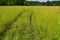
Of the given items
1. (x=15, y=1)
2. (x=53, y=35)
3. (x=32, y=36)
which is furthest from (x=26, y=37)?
(x=15, y=1)

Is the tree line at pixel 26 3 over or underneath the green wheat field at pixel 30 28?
underneath

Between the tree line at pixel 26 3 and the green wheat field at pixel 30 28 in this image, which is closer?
the green wheat field at pixel 30 28

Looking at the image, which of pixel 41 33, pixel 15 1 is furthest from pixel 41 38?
pixel 15 1

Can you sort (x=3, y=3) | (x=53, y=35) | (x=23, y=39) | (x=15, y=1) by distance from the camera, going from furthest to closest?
(x=15, y=1) → (x=3, y=3) → (x=53, y=35) → (x=23, y=39)

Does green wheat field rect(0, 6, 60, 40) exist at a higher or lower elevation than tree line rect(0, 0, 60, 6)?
higher

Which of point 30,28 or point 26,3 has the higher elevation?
point 30,28

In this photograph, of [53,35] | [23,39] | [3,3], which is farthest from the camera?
[3,3]

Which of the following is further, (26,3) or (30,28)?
(26,3)

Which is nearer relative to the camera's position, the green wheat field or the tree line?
the green wheat field

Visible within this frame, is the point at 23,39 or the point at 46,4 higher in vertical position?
the point at 23,39

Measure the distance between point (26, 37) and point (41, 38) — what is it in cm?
56

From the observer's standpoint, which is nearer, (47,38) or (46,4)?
(47,38)

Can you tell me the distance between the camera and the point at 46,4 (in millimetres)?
39969

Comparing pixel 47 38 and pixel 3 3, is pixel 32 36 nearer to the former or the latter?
pixel 47 38
